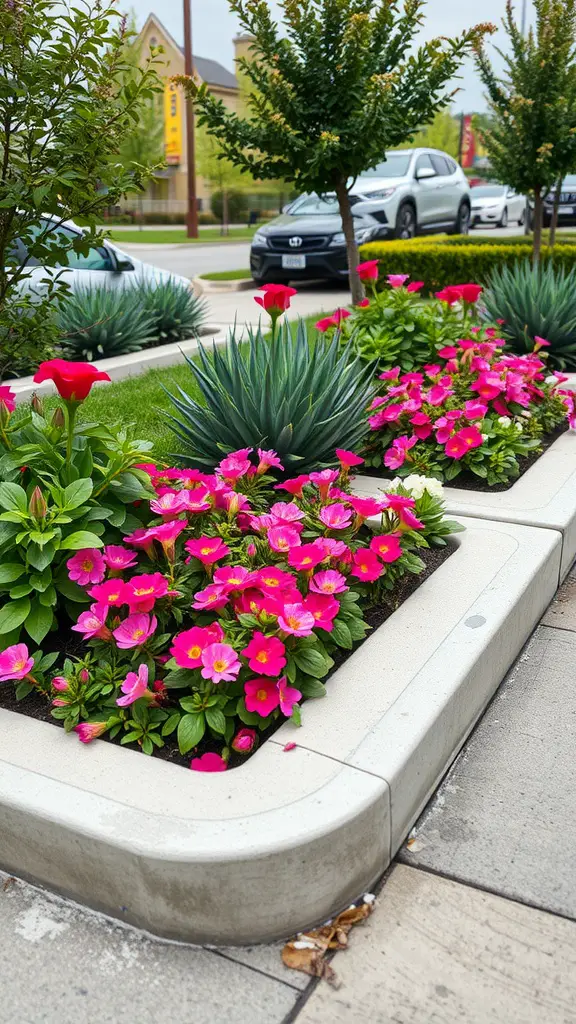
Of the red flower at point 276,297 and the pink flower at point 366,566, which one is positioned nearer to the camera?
the pink flower at point 366,566

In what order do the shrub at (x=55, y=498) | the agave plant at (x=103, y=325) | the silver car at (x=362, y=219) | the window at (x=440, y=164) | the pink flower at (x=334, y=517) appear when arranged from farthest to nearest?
the window at (x=440, y=164) → the silver car at (x=362, y=219) → the agave plant at (x=103, y=325) → the pink flower at (x=334, y=517) → the shrub at (x=55, y=498)

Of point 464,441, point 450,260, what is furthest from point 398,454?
point 450,260

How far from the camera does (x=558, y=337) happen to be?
20.3ft

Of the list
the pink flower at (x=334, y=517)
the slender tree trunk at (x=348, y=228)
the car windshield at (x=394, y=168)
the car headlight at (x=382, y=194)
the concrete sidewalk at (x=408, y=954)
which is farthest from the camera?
the car windshield at (x=394, y=168)

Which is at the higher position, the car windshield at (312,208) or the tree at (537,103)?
the tree at (537,103)

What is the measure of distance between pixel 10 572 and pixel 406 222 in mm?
12871

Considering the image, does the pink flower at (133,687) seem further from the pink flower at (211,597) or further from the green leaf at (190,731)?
the pink flower at (211,597)

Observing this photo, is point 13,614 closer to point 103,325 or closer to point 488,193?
point 103,325

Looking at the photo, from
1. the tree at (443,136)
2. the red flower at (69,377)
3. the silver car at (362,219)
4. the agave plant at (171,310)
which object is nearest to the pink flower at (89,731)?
the red flower at (69,377)

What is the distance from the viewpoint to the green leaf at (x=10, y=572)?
2.54m

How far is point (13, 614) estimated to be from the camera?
253 cm

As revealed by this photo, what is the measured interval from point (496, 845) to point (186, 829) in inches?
31.0

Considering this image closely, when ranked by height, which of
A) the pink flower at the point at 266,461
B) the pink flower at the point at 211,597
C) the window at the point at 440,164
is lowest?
the pink flower at the point at 211,597

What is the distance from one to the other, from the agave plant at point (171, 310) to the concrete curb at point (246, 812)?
5.70 m
